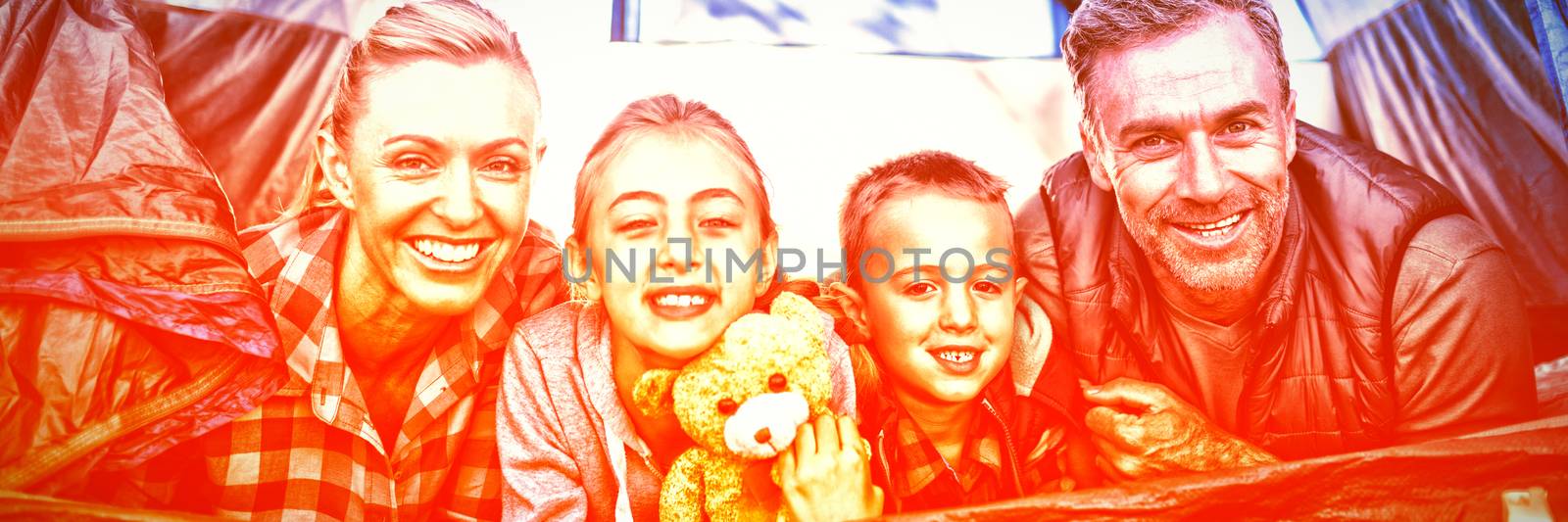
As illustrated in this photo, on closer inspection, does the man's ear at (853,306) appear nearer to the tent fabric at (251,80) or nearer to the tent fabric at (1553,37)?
the tent fabric at (251,80)

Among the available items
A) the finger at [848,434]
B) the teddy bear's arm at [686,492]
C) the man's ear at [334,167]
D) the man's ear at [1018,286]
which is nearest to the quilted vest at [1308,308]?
the man's ear at [1018,286]

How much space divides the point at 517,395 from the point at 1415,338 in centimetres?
190

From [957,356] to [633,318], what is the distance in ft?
2.18

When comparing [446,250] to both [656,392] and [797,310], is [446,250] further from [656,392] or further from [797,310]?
[797,310]

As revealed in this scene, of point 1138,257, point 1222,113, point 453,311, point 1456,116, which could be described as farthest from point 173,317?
point 1456,116

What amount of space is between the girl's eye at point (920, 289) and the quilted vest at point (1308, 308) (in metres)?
0.37

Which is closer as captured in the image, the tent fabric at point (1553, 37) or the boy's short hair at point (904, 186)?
the boy's short hair at point (904, 186)

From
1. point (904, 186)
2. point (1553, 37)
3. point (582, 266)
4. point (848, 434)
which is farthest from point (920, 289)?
point (1553, 37)

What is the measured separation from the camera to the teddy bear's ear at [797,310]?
1812 millimetres

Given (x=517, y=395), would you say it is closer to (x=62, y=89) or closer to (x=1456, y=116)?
(x=62, y=89)

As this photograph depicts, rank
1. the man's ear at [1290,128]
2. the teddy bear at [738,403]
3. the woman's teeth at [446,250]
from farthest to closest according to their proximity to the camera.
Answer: the man's ear at [1290,128], the woman's teeth at [446,250], the teddy bear at [738,403]

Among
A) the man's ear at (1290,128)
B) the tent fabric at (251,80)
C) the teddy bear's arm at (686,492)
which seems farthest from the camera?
Answer: the man's ear at (1290,128)

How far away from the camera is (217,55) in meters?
2.02

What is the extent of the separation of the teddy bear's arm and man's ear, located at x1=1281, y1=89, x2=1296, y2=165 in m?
1.44
